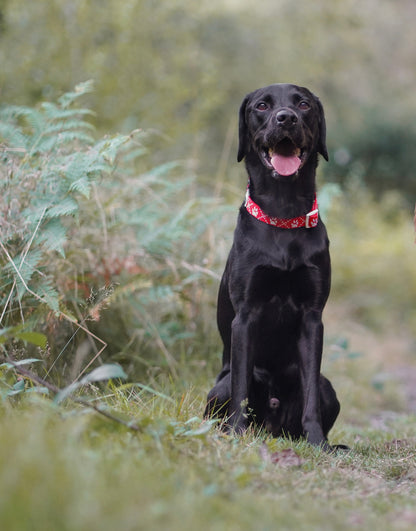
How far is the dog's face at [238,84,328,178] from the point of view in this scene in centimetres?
319

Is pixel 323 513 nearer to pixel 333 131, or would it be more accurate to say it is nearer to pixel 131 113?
pixel 131 113

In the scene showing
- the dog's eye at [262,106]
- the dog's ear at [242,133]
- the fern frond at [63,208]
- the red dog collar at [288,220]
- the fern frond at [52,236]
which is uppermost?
the dog's eye at [262,106]

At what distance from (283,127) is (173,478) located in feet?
5.67

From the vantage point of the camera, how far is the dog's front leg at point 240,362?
322 cm

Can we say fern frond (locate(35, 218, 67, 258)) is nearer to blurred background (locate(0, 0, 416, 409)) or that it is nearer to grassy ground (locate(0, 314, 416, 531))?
blurred background (locate(0, 0, 416, 409))

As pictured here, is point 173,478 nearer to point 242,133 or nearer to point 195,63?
point 242,133

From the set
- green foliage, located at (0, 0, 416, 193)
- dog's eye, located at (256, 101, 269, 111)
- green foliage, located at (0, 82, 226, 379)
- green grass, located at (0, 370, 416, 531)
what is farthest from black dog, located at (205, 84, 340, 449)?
green foliage, located at (0, 0, 416, 193)

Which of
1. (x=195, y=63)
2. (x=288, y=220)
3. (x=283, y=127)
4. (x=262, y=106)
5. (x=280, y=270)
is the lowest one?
(x=280, y=270)

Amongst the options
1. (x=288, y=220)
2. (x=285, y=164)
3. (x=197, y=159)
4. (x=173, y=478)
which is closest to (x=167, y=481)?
(x=173, y=478)

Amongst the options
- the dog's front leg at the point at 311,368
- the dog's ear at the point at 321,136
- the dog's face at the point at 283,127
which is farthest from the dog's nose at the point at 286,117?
the dog's front leg at the point at 311,368

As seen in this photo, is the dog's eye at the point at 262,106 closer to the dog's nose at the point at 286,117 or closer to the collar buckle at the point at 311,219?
the dog's nose at the point at 286,117

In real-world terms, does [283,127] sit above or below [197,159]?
below

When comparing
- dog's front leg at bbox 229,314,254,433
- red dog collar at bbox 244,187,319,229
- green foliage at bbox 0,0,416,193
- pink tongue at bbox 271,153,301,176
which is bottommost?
dog's front leg at bbox 229,314,254,433

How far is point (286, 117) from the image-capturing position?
315 centimetres
